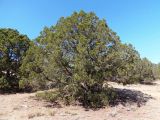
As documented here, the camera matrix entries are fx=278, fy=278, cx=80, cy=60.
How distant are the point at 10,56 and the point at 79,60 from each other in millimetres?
9183

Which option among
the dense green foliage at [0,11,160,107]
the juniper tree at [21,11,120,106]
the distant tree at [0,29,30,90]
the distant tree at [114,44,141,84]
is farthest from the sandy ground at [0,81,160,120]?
the distant tree at [0,29,30,90]

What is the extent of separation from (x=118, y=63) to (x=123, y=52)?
936 mm

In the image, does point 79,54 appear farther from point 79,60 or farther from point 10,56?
point 10,56

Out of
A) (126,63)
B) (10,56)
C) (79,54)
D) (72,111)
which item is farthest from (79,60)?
(10,56)

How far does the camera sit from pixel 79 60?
18562 millimetres

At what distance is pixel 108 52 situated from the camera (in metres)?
19.9

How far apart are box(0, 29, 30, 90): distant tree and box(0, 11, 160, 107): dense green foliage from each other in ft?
13.1

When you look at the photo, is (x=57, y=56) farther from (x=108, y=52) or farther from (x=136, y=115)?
(x=136, y=115)

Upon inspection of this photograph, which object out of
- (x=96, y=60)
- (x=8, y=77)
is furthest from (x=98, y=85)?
(x=8, y=77)

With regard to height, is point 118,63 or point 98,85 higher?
point 118,63

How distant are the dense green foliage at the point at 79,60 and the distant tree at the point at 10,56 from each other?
399cm

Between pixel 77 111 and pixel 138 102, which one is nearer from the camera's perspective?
pixel 77 111

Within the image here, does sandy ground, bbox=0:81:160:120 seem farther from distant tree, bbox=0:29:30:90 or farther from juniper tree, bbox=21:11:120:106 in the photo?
distant tree, bbox=0:29:30:90

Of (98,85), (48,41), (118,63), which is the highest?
(48,41)
